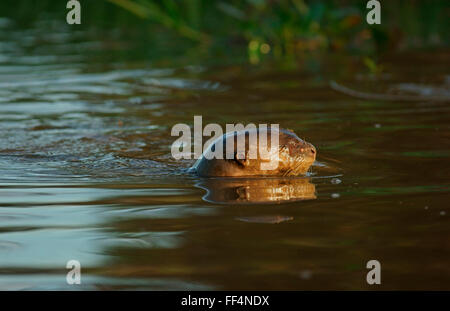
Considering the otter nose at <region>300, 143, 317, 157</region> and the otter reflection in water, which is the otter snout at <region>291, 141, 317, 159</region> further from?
the otter reflection in water

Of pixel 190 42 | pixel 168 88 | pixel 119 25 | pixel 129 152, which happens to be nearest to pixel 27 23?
pixel 119 25

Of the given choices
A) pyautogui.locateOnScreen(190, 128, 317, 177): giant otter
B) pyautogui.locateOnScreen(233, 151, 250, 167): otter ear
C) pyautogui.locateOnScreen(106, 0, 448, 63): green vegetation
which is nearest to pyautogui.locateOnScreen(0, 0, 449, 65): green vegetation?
pyautogui.locateOnScreen(106, 0, 448, 63): green vegetation

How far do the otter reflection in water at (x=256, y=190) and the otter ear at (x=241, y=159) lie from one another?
111mm

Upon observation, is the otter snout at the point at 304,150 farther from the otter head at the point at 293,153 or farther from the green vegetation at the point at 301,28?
the green vegetation at the point at 301,28

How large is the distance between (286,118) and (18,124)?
256 centimetres

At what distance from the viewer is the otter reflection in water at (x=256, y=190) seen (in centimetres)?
489

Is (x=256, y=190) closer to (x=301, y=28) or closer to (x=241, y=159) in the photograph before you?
(x=241, y=159)

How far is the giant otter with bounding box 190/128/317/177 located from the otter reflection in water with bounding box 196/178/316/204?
0.06 meters

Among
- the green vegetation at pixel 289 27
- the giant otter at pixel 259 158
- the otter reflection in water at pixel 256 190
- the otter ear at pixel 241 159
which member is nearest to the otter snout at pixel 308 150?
the giant otter at pixel 259 158

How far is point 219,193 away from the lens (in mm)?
5059

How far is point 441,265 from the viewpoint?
12.1ft

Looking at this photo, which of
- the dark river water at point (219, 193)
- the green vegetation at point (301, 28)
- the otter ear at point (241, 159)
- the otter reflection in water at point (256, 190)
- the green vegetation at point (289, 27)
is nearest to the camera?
the dark river water at point (219, 193)

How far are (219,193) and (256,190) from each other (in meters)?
0.23
